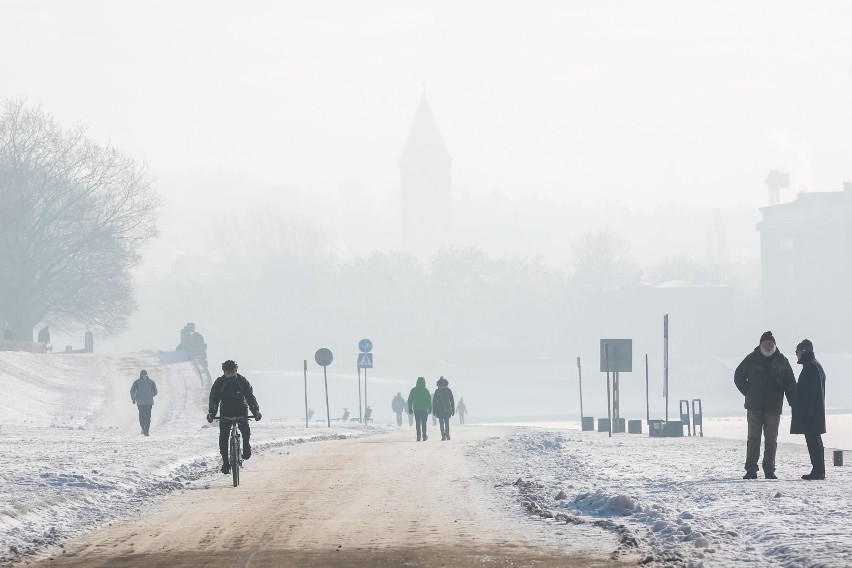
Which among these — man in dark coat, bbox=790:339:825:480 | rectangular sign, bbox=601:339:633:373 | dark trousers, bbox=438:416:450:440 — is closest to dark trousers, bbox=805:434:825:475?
man in dark coat, bbox=790:339:825:480

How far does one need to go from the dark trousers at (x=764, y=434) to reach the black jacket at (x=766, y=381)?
3.7 inches

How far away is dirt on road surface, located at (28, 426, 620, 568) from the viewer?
11.2 meters

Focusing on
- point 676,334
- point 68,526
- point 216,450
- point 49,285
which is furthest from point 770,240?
point 68,526

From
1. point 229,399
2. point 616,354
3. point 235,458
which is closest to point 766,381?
point 235,458

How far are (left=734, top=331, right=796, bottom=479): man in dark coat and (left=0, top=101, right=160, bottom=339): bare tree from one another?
2208 inches

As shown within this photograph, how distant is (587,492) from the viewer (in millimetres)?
15984

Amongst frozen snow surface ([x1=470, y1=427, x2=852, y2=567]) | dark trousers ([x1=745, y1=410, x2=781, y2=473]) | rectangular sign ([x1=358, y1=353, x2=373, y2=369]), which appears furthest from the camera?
rectangular sign ([x1=358, y1=353, x2=373, y2=369])

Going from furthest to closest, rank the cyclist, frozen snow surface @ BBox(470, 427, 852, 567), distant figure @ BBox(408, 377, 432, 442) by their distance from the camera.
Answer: distant figure @ BBox(408, 377, 432, 442)
the cyclist
frozen snow surface @ BBox(470, 427, 852, 567)

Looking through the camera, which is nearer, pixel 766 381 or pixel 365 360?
pixel 766 381

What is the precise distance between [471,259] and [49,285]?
83956 millimetres

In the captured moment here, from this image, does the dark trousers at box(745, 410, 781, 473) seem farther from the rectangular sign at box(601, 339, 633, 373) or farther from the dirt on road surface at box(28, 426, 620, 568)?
the rectangular sign at box(601, 339, 633, 373)

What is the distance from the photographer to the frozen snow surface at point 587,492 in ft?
38.3

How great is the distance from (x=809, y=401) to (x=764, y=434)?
2.30 feet

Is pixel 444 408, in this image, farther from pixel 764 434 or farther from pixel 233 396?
pixel 764 434
